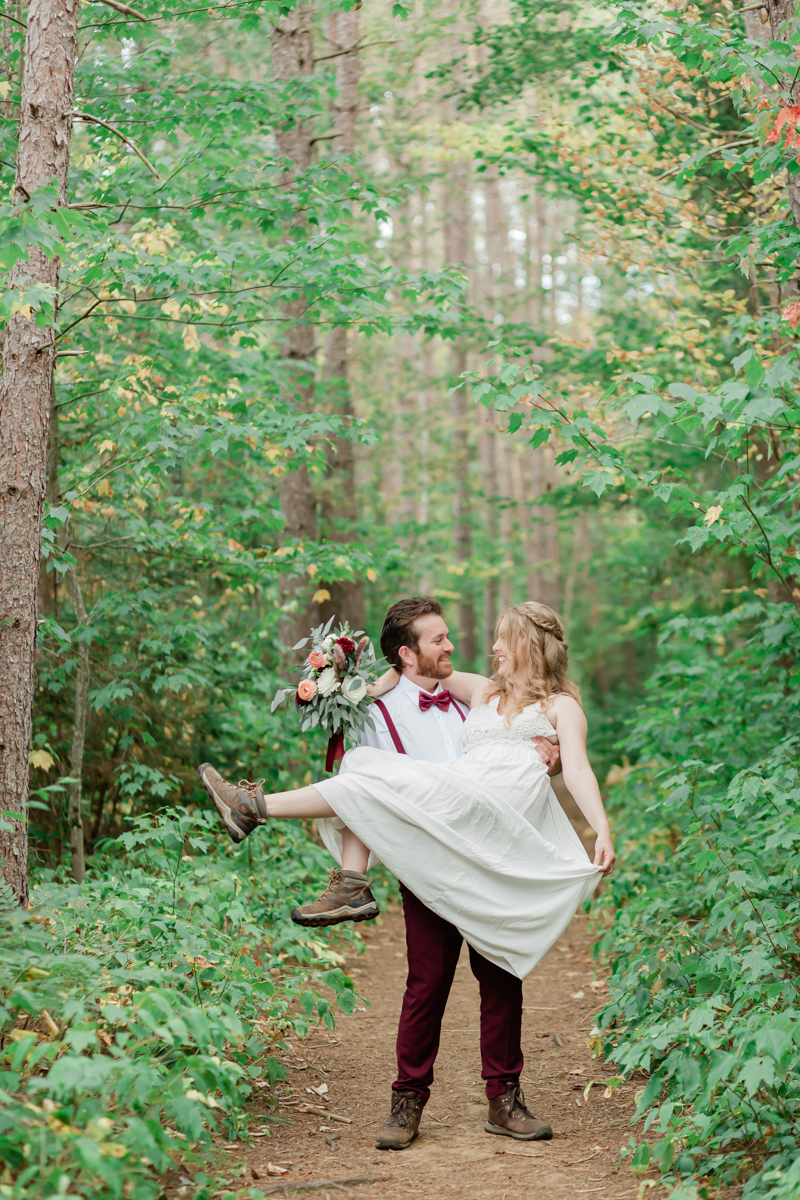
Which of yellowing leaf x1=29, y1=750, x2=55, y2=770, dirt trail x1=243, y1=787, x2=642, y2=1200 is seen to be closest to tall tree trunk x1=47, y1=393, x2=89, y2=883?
yellowing leaf x1=29, y1=750, x2=55, y2=770

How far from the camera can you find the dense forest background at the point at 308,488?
3.90 meters

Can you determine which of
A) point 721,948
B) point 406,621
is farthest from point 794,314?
point 721,948

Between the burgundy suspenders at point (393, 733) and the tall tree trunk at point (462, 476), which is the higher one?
the tall tree trunk at point (462, 476)

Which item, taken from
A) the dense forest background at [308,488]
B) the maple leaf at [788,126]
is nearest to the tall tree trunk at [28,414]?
the dense forest background at [308,488]

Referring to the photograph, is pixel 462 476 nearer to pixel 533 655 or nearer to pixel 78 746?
pixel 78 746

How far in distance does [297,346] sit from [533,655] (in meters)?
5.99

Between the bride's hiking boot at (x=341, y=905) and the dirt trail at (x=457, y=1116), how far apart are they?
88cm

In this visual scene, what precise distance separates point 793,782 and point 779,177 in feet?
10.3

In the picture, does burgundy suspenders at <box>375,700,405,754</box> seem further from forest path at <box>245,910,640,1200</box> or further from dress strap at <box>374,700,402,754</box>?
forest path at <box>245,910,640,1200</box>

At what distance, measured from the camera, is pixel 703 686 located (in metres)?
8.08

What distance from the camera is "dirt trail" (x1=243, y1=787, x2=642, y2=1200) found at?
367 cm

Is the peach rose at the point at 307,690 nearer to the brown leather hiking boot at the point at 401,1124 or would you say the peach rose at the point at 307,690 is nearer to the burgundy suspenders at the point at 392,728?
the burgundy suspenders at the point at 392,728

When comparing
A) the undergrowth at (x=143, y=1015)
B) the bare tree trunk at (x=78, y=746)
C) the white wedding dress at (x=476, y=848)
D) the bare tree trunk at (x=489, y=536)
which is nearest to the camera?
the undergrowth at (x=143, y=1015)

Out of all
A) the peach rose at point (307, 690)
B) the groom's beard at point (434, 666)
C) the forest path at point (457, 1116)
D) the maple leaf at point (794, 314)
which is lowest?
the forest path at point (457, 1116)
